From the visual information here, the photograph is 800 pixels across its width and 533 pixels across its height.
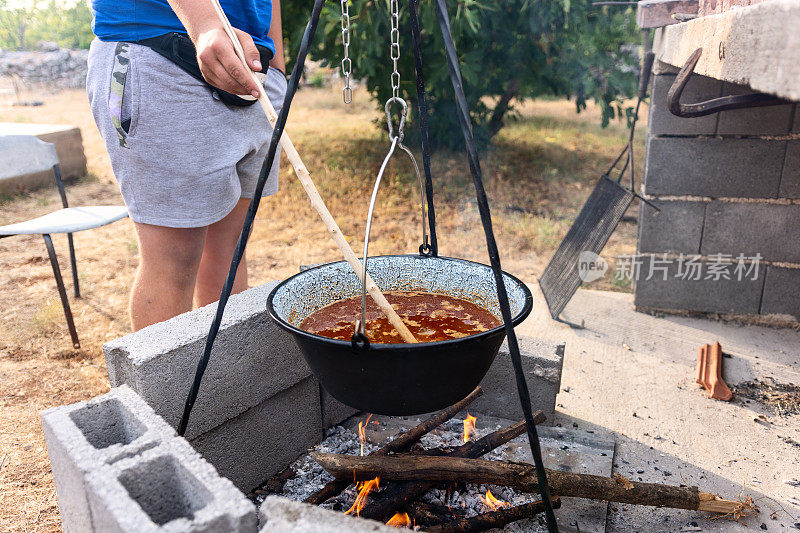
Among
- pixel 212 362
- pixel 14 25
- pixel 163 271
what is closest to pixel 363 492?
pixel 212 362

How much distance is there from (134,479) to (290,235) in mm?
4242

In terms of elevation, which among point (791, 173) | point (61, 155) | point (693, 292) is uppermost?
point (791, 173)

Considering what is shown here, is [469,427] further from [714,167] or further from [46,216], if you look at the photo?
[46,216]

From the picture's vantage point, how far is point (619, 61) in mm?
6566

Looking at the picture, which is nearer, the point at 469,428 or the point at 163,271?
the point at 163,271

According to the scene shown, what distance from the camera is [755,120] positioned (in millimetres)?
3309

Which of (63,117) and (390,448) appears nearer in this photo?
(390,448)

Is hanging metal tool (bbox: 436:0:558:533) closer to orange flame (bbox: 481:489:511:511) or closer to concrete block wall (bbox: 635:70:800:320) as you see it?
orange flame (bbox: 481:489:511:511)

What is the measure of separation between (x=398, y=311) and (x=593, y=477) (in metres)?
0.84

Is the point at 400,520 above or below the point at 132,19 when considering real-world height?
below

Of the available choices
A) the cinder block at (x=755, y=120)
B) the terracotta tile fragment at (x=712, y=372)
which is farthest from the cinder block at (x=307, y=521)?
the cinder block at (x=755, y=120)

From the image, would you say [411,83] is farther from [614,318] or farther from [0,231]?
[0,231]

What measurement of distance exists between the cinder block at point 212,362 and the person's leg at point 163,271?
0.09 m

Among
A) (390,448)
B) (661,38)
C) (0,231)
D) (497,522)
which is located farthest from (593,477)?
(0,231)
